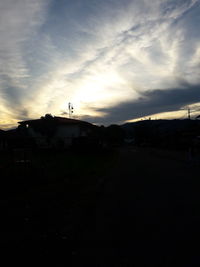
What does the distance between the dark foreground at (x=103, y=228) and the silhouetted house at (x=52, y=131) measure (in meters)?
35.7

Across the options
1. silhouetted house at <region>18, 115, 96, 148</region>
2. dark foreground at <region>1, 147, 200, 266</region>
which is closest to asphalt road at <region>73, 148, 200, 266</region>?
dark foreground at <region>1, 147, 200, 266</region>

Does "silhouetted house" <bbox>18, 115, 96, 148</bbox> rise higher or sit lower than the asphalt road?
higher

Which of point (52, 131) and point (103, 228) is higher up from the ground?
point (52, 131)

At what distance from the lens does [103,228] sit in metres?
5.16

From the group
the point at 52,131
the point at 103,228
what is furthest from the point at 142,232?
the point at 52,131

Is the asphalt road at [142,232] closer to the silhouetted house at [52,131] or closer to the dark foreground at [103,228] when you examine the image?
the dark foreground at [103,228]

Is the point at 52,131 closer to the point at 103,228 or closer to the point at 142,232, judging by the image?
the point at 103,228

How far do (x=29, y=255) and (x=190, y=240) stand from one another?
283 cm

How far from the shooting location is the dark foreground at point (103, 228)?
3.87 meters

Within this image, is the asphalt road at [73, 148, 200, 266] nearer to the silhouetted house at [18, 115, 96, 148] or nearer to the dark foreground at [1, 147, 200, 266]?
the dark foreground at [1, 147, 200, 266]

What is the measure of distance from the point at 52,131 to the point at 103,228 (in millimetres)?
41127

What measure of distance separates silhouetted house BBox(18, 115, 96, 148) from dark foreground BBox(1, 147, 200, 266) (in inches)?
1404

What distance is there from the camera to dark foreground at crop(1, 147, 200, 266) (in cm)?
387

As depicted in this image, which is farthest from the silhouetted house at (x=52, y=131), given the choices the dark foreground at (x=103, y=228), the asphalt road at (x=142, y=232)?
the asphalt road at (x=142, y=232)
